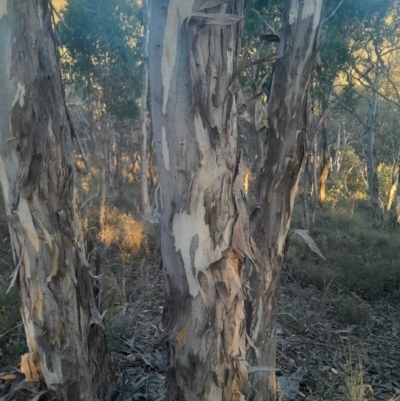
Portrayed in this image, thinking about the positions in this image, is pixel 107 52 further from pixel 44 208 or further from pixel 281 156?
pixel 44 208

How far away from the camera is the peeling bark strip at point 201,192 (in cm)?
191

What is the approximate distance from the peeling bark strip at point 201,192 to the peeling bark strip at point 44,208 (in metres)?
0.57

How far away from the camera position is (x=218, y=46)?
1.95 metres

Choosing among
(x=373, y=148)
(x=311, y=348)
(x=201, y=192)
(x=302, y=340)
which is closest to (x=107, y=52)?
(x=373, y=148)

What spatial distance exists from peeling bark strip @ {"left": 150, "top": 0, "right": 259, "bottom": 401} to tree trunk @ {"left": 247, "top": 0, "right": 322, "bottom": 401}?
0.78 meters

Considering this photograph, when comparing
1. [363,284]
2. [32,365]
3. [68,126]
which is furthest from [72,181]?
[363,284]

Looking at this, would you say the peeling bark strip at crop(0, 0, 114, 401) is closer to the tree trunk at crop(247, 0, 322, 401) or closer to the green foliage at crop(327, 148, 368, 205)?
the tree trunk at crop(247, 0, 322, 401)

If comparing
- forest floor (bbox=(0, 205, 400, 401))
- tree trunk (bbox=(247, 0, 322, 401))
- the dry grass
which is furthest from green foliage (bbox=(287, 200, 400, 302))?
tree trunk (bbox=(247, 0, 322, 401))

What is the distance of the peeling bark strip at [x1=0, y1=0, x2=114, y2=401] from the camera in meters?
2.19

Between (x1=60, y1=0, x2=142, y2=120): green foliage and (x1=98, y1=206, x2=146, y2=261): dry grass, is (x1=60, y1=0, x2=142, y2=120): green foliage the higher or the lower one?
the higher one

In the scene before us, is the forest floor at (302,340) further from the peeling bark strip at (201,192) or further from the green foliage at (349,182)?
the green foliage at (349,182)

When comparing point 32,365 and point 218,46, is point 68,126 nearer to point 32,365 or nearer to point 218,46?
point 218,46

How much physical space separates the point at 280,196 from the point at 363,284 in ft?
15.9

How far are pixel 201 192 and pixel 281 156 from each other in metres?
1.17
